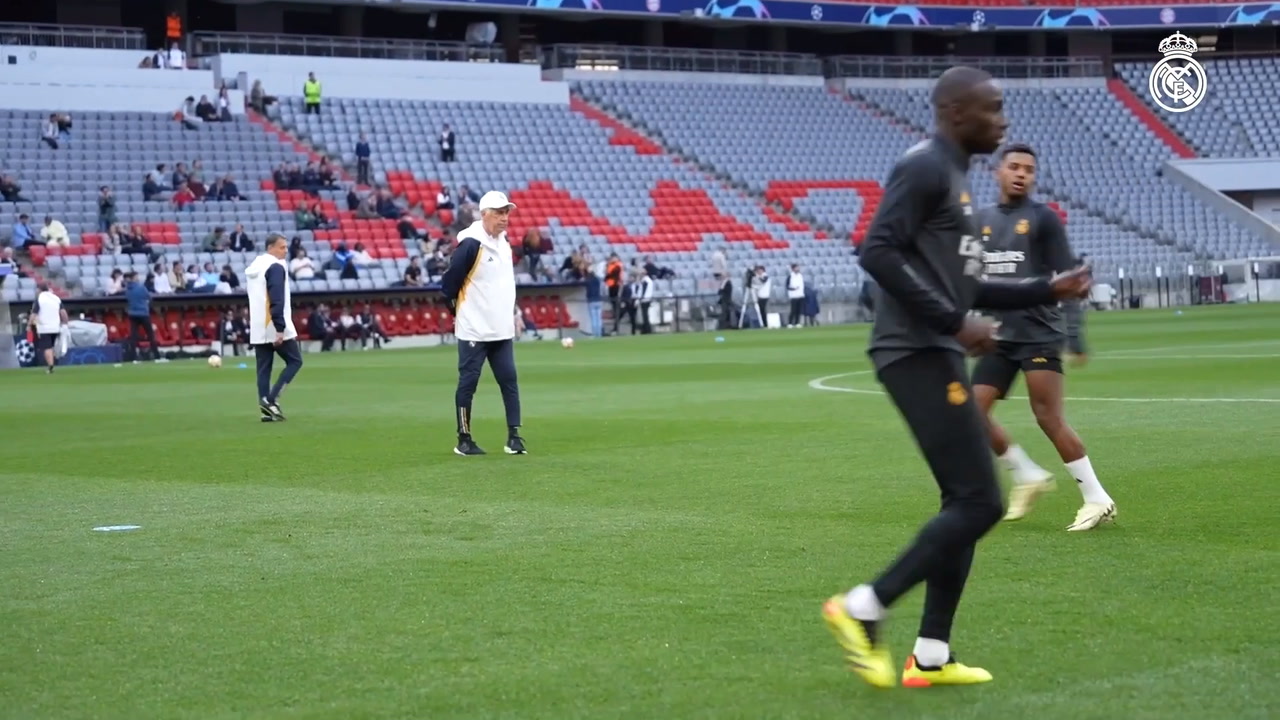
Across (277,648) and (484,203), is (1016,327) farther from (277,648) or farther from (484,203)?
(484,203)

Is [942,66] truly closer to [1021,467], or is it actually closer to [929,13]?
[929,13]

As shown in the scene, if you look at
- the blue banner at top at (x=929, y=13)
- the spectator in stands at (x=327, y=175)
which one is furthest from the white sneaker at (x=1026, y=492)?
the blue banner at top at (x=929, y=13)

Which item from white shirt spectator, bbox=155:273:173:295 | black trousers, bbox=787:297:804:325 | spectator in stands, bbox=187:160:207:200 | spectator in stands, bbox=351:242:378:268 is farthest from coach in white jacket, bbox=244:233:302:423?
black trousers, bbox=787:297:804:325

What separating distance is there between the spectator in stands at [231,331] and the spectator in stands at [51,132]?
29.9 ft

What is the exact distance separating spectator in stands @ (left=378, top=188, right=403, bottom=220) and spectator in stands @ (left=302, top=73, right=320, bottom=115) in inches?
193

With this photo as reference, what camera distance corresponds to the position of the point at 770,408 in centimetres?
1836

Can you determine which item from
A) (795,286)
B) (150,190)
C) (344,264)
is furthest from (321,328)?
(795,286)

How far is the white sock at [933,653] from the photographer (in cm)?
583

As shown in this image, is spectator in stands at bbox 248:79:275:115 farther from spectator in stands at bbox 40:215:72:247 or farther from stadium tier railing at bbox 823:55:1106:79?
stadium tier railing at bbox 823:55:1106:79

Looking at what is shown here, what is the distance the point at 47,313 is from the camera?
34.1 meters

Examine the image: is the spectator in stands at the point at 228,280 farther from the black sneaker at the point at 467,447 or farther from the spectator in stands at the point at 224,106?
the black sneaker at the point at 467,447

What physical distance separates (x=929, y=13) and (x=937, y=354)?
201 feet

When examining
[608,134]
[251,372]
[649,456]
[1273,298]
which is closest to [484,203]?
[649,456]

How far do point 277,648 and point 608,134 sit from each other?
4973 centimetres
